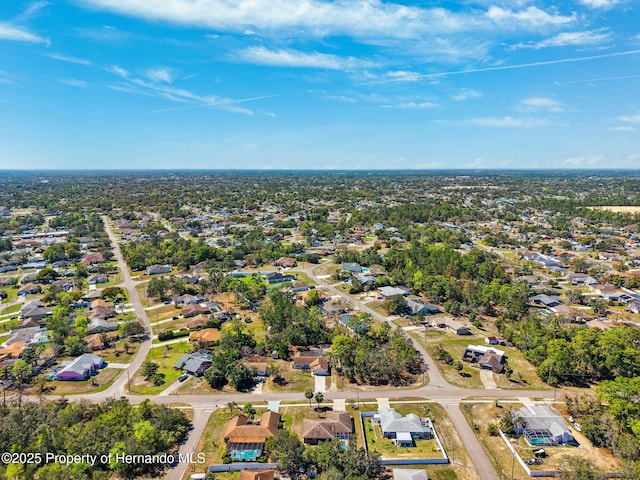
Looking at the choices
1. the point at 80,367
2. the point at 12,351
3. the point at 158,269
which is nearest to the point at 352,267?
the point at 158,269

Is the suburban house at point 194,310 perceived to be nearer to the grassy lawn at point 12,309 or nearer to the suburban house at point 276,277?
the suburban house at point 276,277

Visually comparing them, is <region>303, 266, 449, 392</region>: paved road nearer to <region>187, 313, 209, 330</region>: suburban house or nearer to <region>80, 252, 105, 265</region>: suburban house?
<region>187, 313, 209, 330</region>: suburban house

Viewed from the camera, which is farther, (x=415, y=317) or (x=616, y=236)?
(x=616, y=236)

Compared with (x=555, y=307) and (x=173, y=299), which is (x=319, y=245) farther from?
(x=555, y=307)

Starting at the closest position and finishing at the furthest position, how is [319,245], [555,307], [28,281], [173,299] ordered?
1. [555,307]
2. [173,299]
3. [28,281]
4. [319,245]

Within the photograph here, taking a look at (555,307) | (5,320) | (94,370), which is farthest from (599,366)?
(5,320)

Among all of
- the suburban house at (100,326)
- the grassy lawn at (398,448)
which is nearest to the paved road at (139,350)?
the suburban house at (100,326)

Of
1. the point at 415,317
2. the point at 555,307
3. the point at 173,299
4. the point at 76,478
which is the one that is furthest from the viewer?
the point at 173,299
